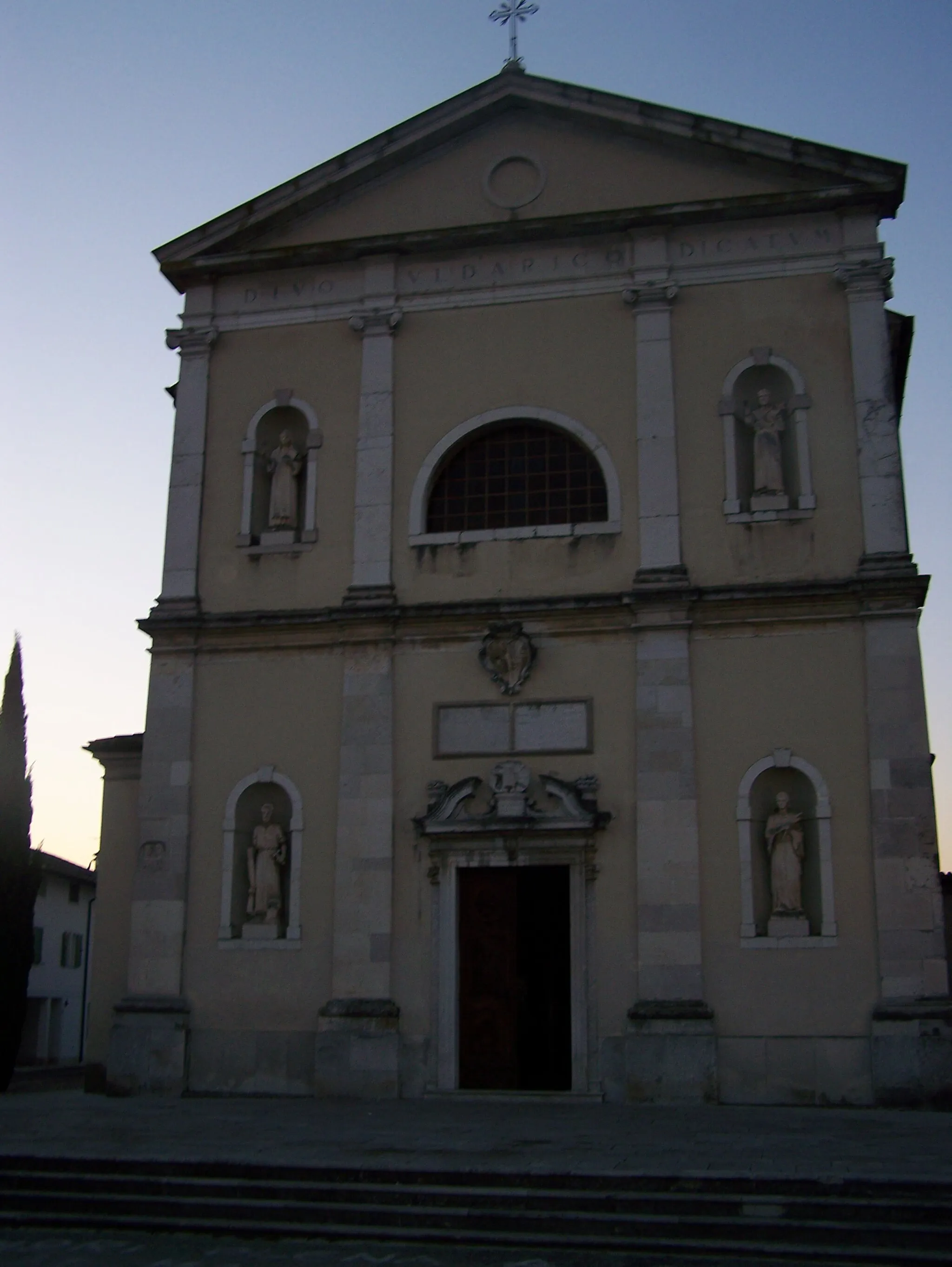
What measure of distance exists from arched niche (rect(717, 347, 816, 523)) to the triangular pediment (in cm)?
217

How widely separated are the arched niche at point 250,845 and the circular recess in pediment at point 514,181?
8.51 metres

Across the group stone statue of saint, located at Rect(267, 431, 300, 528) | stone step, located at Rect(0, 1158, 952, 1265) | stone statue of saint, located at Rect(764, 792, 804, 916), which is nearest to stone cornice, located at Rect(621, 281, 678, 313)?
stone statue of saint, located at Rect(267, 431, 300, 528)

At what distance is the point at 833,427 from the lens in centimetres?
1788

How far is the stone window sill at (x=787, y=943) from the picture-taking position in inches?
638

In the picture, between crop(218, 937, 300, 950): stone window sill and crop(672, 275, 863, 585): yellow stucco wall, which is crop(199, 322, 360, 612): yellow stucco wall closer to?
crop(218, 937, 300, 950): stone window sill

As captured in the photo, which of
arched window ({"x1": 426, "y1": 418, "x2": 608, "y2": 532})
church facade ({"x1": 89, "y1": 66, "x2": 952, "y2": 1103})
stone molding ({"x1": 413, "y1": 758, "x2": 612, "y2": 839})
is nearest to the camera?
church facade ({"x1": 89, "y1": 66, "x2": 952, "y2": 1103})

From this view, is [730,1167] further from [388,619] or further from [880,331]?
[880,331]

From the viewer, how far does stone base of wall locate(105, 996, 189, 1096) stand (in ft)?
57.1

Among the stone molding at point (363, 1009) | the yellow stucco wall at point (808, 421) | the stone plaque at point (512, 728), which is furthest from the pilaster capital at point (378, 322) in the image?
the stone molding at point (363, 1009)

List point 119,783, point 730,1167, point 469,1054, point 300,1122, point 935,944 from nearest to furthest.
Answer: point 730,1167, point 300,1122, point 935,944, point 469,1054, point 119,783

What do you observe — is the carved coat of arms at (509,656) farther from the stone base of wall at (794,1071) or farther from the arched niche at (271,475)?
the stone base of wall at (794,1071)

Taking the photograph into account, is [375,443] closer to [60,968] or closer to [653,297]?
[653,297]

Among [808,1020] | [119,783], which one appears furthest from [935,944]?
[119,783]

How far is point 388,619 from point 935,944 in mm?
7676
